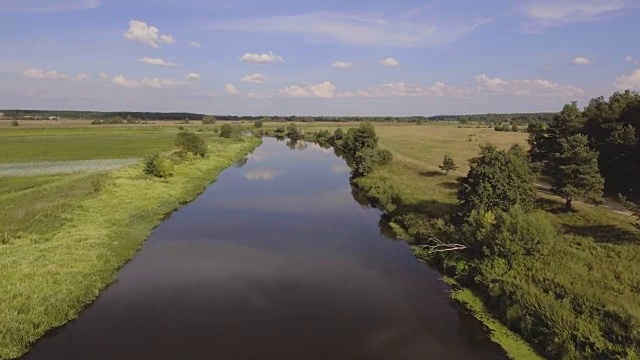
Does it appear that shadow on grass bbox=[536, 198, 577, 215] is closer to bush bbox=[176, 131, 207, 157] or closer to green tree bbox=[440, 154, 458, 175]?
green tree bbox=[440, 154, 458, 175]

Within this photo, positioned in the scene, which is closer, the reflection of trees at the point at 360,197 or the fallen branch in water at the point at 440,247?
the fallen branch in water at the point at 440,247

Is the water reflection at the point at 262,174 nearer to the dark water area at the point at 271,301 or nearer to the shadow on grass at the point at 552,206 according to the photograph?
the dark water area at the point at 271,301

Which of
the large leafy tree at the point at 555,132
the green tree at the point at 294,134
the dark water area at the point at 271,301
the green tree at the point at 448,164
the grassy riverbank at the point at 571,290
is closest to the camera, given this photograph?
the grassy riverbank at the point at 571,290

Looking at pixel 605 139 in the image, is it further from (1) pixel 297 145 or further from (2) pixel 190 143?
(1) pixel 297 145

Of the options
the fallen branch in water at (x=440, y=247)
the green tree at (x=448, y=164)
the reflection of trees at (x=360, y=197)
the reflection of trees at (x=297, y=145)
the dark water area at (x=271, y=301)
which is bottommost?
the dark water area at (x=271, y=301)

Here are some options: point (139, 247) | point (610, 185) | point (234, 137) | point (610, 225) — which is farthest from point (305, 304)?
point (234, 137)

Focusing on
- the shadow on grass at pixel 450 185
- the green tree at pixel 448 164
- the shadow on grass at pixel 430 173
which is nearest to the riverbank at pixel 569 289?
the shadow on grass at pixel 450 185

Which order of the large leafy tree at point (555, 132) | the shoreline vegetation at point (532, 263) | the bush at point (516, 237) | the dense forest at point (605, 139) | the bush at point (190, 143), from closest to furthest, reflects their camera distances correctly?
1. the shoreline vegetation at point (532, 263)
2. the bush at point (516, 237)
3. the dense forest at point (605, 139)
4. the large leafy tree at point (555, 132)
5. the bush at point (190, 143)
